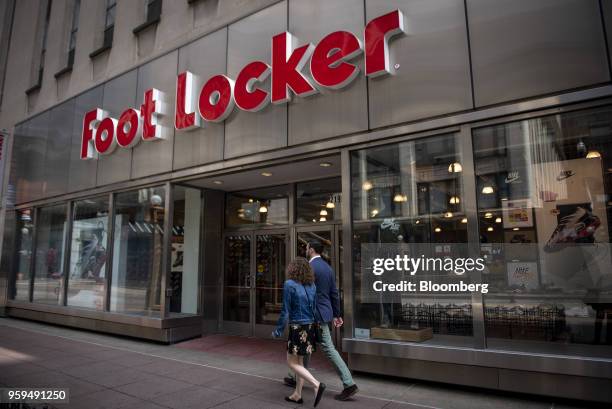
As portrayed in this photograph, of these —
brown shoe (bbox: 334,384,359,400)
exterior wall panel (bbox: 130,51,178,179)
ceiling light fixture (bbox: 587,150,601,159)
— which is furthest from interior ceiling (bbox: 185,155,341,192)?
brown shoe (bbox: 334,384,359,400)

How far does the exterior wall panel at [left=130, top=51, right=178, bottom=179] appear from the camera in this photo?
10172 millimetres

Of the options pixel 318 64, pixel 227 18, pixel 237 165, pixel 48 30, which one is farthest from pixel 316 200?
pixel 48 30

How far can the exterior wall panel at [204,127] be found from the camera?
30.3 feet

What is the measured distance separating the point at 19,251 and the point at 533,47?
1650cm

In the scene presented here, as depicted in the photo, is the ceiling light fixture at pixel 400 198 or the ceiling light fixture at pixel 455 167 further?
Answer: the ceiling light fixture at pixel 400 198

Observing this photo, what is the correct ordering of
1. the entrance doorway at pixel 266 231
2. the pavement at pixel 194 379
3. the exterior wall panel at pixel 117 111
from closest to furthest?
the pavement at pixel 194 379 → the entrance doorway at pixel 266 231 → the exterior wall panel at pixel 117 111

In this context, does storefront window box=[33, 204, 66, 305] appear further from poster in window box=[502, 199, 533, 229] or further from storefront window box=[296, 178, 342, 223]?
poster in window box=[502, 199, 533, 229]

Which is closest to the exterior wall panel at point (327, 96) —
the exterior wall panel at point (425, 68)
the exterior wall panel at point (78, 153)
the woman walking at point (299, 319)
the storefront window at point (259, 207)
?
the exterior wall panel at point (425, 68)

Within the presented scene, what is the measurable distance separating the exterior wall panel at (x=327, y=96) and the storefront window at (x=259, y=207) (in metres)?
2.53

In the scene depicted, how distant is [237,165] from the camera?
873 cm

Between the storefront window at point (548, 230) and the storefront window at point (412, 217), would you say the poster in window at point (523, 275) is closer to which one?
the storefront window at point (548, 230)

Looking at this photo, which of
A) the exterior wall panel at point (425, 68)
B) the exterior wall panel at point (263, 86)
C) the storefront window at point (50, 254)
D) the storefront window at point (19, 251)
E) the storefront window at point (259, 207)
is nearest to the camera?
the exterior wall panel at point (425, 68)

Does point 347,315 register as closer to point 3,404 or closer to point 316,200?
point 316,200

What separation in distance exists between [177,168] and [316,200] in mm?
3250
